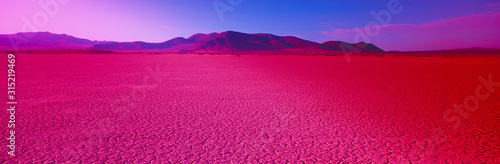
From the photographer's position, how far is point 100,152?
3197 mm

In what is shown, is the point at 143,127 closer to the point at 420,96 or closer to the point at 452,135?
the point at 452,135

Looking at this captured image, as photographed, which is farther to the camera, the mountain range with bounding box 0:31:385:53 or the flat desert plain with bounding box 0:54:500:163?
the mountain range with bounding box 0:31:385:53

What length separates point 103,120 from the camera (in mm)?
4535

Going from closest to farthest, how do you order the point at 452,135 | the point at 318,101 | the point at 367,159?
the point at 367,159 → the point at 452,135 → the point at 318,101

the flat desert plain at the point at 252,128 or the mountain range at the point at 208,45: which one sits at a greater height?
the mountain range at the point at 208,45

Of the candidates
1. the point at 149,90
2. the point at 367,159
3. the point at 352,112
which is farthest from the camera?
the point at 149,90

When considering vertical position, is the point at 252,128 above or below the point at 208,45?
below

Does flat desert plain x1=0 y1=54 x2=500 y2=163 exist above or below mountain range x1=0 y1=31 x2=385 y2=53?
below

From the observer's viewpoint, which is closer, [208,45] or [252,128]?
[252,128]

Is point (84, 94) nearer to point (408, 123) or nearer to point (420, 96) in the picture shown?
point (408, 123)

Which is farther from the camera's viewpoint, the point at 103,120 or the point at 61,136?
the point at 103,120

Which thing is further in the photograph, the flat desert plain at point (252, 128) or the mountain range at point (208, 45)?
the mountain range at point (208, 45)

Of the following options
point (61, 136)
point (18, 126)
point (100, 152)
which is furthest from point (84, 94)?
point (100, 152)

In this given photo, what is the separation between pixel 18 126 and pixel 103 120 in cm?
115
